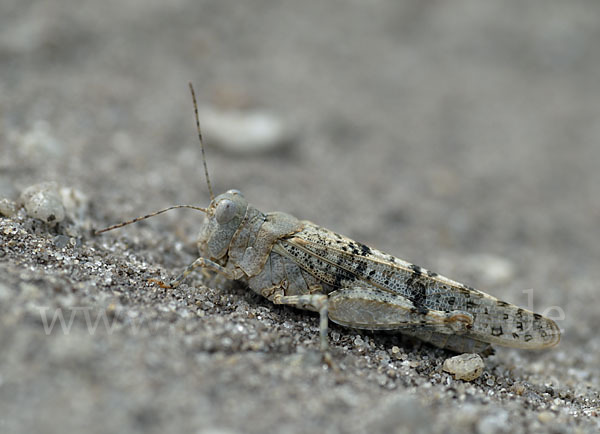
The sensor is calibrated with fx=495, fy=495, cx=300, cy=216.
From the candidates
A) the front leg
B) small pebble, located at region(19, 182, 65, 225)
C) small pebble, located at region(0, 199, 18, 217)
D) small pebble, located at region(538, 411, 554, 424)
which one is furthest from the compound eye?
small pebble, located at region(538, 411, 554, 424)

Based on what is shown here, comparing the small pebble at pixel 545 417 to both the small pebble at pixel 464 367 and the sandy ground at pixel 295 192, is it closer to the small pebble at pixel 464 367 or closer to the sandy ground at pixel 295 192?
the sandy ground at pixel 295 192

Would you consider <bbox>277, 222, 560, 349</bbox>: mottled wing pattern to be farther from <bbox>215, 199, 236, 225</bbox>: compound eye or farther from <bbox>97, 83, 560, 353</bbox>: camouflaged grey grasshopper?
<bbox>215, 199, 236, 225</bbox>: compound eye

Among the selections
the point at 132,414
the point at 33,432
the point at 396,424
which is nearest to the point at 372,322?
the point at 396,424

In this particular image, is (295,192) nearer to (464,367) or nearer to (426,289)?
(426,289)

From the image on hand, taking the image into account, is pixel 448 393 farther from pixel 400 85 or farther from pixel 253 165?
pixel 400 85

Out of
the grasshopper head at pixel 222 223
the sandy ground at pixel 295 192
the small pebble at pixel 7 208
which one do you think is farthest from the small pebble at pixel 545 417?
the small pebble at pixel 7 208

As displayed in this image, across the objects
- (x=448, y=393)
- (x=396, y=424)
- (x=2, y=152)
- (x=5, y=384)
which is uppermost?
(x=2, y=152)
